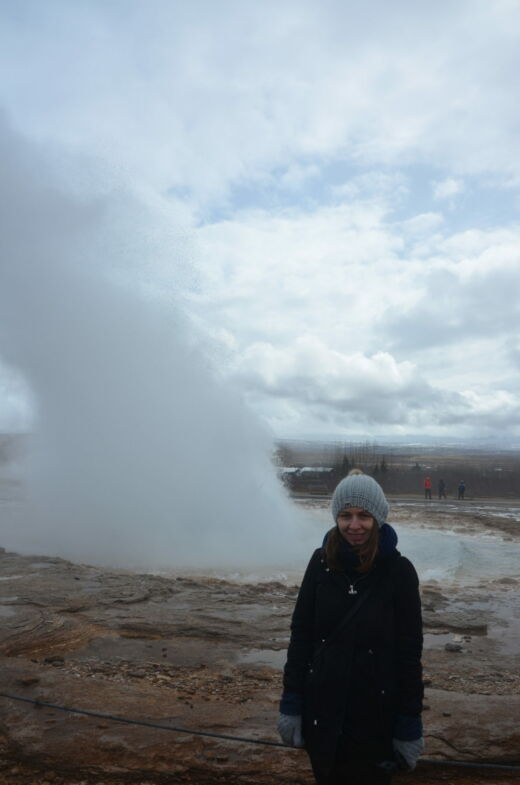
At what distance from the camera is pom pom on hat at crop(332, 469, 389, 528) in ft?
7.83

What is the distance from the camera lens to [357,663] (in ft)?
7.12

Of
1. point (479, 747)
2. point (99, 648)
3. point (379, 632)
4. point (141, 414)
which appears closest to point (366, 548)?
point (379, 632)

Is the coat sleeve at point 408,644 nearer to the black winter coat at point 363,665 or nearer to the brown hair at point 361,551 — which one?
the black winter coat at point 363,665

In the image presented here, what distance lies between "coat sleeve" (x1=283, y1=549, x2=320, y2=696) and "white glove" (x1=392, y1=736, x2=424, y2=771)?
15.0 inches

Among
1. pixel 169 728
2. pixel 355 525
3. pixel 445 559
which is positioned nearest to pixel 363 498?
pixel 355 525

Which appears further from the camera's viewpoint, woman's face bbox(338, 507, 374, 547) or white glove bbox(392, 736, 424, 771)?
woman's face bbox(338, 507, 374, 547)

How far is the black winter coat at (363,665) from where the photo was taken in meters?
2.15

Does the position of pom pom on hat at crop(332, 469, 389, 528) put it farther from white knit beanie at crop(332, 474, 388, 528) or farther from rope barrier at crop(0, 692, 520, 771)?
rope barrier at crop(0, 692, 520, 771)

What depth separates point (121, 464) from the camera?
594 inches

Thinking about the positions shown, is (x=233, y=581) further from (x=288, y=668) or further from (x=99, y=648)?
(x=288, y=668)

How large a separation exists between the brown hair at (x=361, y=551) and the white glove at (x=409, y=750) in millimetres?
591

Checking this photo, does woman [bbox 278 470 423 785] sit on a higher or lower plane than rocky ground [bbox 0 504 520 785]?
higher

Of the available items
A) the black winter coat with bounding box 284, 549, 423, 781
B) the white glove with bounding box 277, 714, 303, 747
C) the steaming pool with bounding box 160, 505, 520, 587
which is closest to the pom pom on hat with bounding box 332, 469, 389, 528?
the black winter coat with bounding box 284, 549, 423, 781

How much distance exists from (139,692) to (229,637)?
80.2 inches
